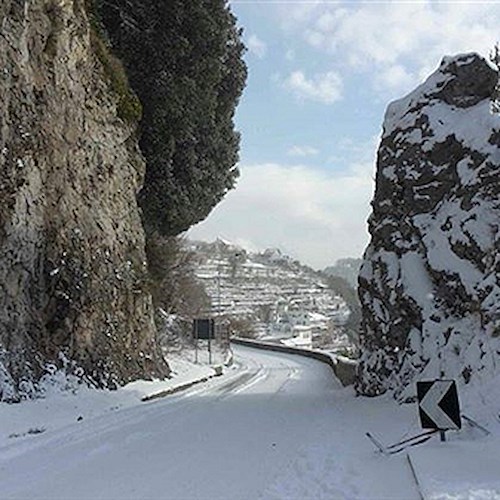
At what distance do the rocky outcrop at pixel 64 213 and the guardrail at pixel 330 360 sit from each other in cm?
693

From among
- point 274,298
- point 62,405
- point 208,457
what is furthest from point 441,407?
point 274,298

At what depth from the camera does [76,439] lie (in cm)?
1223

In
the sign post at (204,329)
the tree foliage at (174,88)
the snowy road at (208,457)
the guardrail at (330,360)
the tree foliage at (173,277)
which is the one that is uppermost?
the tree foliage at (174,88)

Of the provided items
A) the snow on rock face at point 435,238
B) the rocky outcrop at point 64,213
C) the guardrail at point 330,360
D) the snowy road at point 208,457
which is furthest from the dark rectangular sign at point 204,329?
the snowy road at point 208,457

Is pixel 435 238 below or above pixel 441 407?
above

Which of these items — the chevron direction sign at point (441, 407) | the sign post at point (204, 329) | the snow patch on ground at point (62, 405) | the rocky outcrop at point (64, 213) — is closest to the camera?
the chevron direction sign at point (441, 407)

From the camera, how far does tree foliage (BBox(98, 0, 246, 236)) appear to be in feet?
84.0

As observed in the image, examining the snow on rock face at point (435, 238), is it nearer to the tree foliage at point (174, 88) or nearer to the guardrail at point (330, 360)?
the guardrail at point (330, 360)

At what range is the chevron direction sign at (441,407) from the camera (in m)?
9.98

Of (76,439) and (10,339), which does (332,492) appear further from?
(10,339)

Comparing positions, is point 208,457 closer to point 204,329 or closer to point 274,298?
point 204,329

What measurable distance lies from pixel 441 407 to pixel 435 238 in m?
8.08

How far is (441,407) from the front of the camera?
395 inches

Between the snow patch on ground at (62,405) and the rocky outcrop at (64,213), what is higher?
the rocky outcrop at (64,213)
